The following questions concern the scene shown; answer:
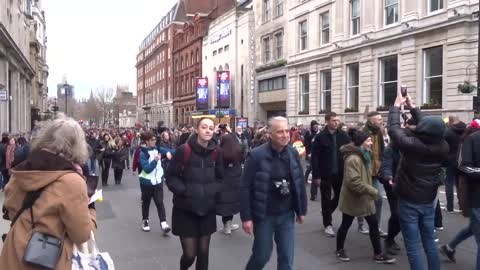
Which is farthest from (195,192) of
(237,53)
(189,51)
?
(189,51)

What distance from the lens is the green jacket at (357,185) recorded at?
5863 mm

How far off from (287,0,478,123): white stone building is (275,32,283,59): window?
7.28ft

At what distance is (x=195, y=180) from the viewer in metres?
4.80

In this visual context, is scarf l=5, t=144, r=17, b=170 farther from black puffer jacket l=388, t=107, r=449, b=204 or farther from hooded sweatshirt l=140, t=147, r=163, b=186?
black puffer jacket l=388, t=107, r=449, b=204

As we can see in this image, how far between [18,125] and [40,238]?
121ft

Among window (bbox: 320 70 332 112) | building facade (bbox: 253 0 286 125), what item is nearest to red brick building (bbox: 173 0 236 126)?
building facade (bbox: 253 0 286 125)

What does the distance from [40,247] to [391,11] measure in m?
25.8

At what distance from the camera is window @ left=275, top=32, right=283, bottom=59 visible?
126 feet

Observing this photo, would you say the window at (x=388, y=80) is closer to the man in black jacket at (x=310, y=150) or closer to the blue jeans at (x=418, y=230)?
the man in black jacket at (x=310, y=150)

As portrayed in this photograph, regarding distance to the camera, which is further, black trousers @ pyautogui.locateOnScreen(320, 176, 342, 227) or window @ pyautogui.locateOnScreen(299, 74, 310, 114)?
window @ pyautogui.locateOnScreen(299, 74, 310, 114)

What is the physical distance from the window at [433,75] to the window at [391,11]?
2965 mm

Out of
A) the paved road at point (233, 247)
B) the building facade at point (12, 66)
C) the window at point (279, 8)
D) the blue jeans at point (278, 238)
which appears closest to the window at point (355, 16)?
the window at point (279, 8)

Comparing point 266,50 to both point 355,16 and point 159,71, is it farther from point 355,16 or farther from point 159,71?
point 159,71

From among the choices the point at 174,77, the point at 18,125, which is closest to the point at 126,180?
the point at 18,125
